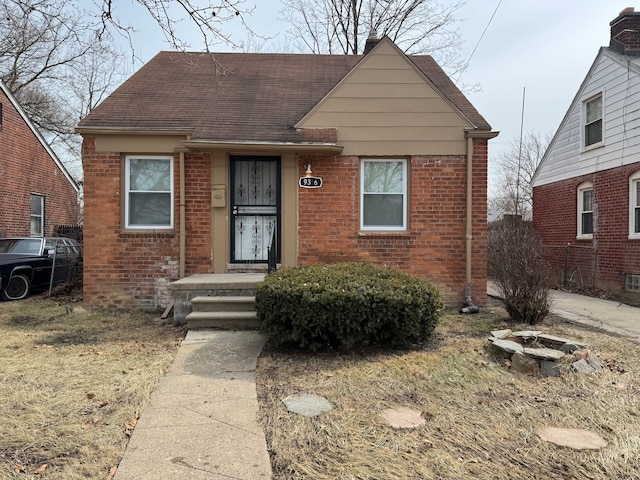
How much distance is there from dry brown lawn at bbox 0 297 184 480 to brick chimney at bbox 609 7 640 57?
12963 mm

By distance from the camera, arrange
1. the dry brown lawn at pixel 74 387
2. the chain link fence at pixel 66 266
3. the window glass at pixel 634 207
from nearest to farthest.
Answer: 1. the dry brown lawn at pixel 74 387
2. the chain link fence at pixel 66 266
3. the window glass at pixel 634 207

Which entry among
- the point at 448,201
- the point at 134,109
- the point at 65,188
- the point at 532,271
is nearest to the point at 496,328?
the point at 532,271

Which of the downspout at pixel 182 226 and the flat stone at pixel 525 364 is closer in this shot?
the flat stone at pixel 525 364

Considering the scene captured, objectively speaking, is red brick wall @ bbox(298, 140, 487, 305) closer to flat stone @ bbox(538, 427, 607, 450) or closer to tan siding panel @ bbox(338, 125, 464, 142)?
tan siding panel @ bbox(338, 125, 464, 142)

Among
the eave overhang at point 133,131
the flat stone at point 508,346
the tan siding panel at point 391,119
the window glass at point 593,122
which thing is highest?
the window glass at point 593,122

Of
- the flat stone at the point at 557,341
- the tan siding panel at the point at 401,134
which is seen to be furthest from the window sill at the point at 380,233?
the flat stone at the point at 557,341

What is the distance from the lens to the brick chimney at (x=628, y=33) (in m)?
11.5

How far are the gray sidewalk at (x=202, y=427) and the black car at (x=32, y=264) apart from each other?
265 inches

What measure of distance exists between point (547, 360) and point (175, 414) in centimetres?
348

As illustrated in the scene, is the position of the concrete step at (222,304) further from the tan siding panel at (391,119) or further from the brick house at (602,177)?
the brick house at (602,177)

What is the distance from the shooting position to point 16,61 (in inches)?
A: 859

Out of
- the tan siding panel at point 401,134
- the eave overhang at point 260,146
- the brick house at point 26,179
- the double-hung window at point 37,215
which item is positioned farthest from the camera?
the double-hung window at point 37,215

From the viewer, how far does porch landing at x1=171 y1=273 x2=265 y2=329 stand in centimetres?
593

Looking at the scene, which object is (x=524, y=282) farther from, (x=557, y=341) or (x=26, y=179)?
(x=26, y=179)
